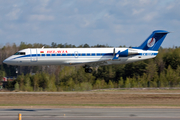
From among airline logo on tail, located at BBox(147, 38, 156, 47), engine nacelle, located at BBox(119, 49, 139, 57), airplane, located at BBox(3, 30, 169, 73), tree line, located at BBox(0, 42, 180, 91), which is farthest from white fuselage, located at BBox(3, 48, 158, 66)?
tree line, located at BBox(0, 42, 180, 91)

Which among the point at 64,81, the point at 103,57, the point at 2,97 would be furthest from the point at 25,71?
the point at 103,57

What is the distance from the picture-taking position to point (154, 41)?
4175cm

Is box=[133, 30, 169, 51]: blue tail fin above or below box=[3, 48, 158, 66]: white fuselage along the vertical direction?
above

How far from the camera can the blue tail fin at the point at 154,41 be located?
41.5 m

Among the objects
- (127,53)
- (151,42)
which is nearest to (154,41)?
(151,42)

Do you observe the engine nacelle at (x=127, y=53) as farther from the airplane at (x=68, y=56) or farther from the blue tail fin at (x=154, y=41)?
the blue tail fin at (x=154, y=41)

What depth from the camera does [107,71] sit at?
73.9 meters

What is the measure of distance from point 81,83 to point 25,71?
19.7 metres

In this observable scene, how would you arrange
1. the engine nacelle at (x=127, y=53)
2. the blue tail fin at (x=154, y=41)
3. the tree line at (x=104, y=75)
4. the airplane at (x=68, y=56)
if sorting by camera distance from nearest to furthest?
the airplane at (x=68, y=56) < the engine nacelle at (x=127, y=53) < the blue tail fin at (x=154, y=41) < the tree line at (x=104, y=75)

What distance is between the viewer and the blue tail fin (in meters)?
41.5

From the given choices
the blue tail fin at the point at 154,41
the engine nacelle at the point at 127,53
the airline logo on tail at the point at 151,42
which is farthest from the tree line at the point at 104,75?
the engine nacelle at the point at 127,53

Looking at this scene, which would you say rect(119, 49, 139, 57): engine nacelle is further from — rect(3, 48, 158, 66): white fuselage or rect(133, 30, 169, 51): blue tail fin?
rect(133, 30, 169, 51): blue tail fin

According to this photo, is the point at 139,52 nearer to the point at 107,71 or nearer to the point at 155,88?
the point at 155,88

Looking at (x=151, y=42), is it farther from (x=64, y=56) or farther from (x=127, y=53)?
(x=64, y=56)
